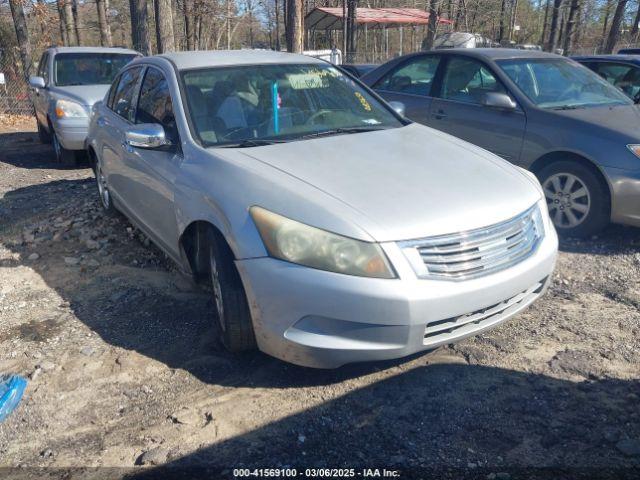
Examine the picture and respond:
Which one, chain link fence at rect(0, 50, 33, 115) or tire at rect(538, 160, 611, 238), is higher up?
tire at rect(538, 160, 611, 238)

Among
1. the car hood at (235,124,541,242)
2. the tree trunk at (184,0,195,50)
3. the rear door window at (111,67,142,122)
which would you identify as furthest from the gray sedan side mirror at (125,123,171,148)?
the tree trunk at (184,0,195,50)

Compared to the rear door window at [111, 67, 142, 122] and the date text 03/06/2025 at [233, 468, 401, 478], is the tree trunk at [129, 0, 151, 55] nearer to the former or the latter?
the rear door window at [111, 67, 142, 122]

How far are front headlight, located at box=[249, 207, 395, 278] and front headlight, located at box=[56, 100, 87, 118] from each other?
6.87 meters

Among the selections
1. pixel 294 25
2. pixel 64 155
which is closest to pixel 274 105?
pixel 64 155

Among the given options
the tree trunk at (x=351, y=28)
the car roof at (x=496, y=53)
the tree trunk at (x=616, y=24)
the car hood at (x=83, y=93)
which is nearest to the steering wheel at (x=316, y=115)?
the car roof at (x=496, y=53)

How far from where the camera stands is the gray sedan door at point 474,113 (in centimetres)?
581

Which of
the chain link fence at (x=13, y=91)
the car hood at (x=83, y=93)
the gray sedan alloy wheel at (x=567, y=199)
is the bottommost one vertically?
the chain link fence at (x=13, y=91)

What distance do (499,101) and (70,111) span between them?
616 centimetres

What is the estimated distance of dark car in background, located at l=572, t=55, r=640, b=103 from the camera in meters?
7.58

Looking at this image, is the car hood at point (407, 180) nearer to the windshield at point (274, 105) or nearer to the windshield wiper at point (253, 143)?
the windshield wiper at point (253, 143)

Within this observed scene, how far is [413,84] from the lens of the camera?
696 centimetres

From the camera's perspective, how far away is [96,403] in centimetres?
307

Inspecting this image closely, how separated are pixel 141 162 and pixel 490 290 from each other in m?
2.68

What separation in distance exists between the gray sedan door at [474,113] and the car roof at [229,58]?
83.6 inches
